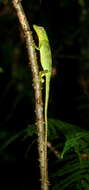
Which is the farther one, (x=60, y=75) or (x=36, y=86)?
(x=60, y=75)

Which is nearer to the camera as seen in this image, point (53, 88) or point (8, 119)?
point (53, 88)

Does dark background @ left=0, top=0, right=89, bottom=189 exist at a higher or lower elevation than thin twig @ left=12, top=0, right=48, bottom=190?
higher

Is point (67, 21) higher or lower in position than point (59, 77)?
higher

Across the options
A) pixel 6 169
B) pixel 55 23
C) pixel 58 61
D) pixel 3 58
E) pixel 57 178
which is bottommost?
pixel 57 178

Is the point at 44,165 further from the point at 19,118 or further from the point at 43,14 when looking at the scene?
the point at 19,118

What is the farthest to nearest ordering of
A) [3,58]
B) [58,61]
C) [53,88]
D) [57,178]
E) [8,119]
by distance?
[3,58] < [8,119] < [58,61] < [53,88] < [57,178]

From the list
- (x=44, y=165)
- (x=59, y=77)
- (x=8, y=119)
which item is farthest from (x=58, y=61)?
(x=44, y=165)

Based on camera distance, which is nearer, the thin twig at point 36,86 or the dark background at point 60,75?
the thin twig at point 36,86

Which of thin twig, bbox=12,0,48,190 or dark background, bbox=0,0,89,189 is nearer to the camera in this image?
thin twig, bbox=12,0,48,190

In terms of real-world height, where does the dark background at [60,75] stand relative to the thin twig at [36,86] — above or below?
above

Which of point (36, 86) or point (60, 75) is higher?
point (60, 75)

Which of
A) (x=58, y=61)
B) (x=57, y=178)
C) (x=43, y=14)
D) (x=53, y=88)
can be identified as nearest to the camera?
(x=57, y=178)
